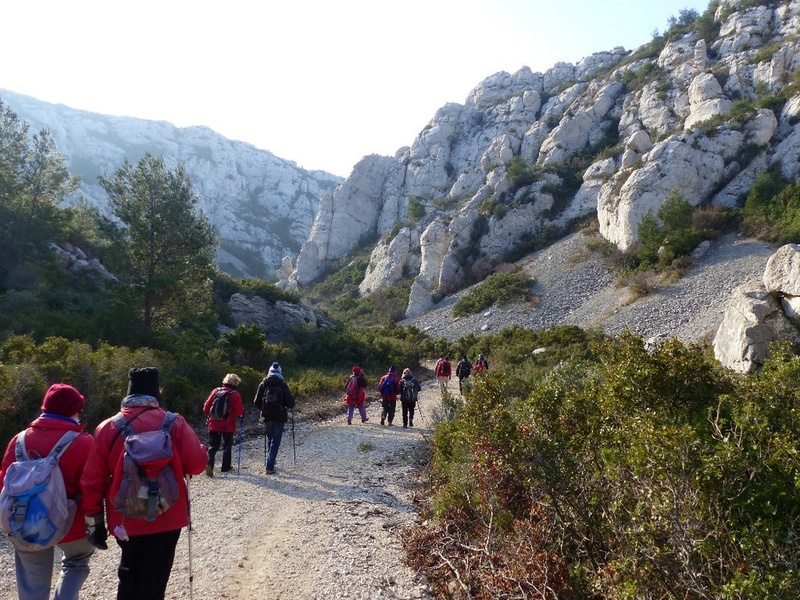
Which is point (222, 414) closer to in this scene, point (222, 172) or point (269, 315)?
point (269, 315)

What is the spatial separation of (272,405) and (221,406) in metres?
0.83

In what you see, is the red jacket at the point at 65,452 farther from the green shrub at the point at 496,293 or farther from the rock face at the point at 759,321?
the green shrub at the point at 496,293

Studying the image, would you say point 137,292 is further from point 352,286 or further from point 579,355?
point 352,286

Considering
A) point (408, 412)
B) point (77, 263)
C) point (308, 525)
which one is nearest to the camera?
point (308, 525)

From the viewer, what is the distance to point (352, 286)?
2245 inches

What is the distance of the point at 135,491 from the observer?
10.2 ft

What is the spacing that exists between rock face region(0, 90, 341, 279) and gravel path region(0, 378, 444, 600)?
8289cm

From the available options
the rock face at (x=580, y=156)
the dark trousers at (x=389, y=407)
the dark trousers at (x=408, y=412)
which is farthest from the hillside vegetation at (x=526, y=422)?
the rock face at (x=580, y=156)

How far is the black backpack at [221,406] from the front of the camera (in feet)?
26.3

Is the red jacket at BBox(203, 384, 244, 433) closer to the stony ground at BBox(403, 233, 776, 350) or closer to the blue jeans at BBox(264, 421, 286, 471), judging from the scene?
the blue jeans at BBox(264, 421, 286, 471)

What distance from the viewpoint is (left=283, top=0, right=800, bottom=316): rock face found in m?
35.4

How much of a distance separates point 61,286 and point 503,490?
19475mm

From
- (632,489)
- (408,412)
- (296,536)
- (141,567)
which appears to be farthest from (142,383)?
(408,412)

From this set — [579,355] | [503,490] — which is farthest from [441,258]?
[503,490]
